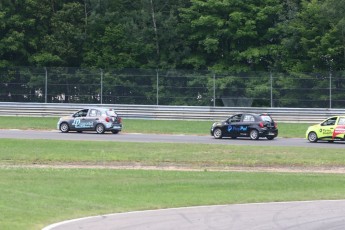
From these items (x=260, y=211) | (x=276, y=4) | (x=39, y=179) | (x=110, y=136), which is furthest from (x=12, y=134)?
(x=276, y=4)

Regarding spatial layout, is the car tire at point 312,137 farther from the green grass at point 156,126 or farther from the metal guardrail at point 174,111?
the metal guardrail at point 174,111

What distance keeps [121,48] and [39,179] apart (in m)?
44.4

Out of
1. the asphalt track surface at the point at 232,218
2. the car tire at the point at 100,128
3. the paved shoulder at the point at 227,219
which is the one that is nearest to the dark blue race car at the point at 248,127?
the car tire at the point at 100,128

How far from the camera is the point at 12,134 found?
41.4m

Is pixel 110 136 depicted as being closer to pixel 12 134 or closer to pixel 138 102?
pixel 12 134

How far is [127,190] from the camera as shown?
71.5 feet

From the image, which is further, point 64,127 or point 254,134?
point 64,127

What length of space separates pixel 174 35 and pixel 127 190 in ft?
151

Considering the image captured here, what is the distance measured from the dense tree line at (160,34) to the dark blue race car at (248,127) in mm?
21199

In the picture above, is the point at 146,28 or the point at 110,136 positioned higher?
the point at 146,28

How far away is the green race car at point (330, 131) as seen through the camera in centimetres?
4088

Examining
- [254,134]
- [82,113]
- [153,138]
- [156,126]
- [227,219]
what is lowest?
[227,219]

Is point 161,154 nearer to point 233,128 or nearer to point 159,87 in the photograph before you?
point 233,128

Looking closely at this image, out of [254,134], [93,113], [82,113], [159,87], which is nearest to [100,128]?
[93,113]
